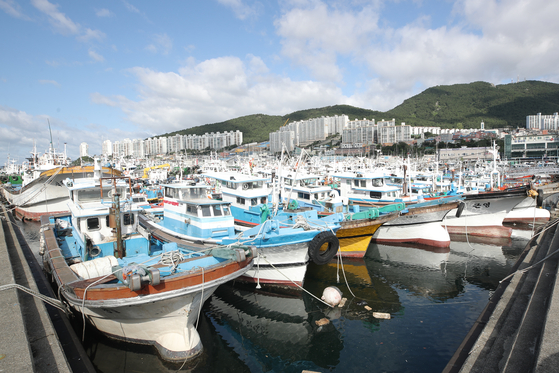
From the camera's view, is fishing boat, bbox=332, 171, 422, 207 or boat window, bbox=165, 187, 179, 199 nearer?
boat window, bbox=165, 187, 179, 199

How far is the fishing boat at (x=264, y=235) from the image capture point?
11.5 m

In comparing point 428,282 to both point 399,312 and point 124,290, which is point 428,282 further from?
point 124,290

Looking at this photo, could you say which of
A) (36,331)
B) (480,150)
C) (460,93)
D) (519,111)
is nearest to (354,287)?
(36,331)

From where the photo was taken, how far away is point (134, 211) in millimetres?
11867

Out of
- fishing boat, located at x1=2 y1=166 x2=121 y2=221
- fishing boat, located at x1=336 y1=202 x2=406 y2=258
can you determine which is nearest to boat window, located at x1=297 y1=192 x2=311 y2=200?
fishing boat, located at x1=336 y1=202 x2=406 y2=258

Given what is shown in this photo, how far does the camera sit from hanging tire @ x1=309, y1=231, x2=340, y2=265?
37.4 feet

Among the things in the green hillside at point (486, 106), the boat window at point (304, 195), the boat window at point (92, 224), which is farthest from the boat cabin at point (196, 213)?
the green hillside at point (486, 106)

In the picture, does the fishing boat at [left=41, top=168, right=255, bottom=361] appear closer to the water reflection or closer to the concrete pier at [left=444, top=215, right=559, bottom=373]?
the water reflection

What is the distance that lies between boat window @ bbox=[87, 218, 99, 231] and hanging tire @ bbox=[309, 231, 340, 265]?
789 cm

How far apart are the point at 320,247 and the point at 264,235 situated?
2198 mm

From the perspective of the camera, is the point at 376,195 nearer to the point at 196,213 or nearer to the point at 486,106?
the point at 196,213

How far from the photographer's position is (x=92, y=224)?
440 inches

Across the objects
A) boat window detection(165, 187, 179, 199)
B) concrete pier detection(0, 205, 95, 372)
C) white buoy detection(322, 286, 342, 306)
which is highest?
boat window detection(165, 187, 179, 199)

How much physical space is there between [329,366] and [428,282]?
7672 mm
